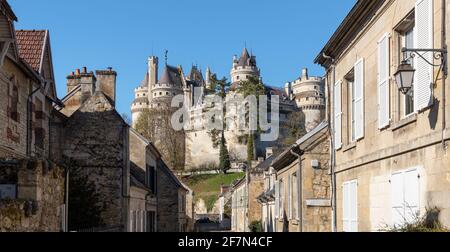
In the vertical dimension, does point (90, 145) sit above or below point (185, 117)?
below

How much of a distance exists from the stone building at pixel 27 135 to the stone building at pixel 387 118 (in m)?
6.04

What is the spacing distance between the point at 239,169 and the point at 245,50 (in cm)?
4120

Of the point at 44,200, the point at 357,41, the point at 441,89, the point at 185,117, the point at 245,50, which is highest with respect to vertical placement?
the point at 245,50

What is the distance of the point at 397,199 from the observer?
1046cm

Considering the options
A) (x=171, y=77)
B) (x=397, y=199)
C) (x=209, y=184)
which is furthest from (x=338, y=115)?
(x=171, y=77)

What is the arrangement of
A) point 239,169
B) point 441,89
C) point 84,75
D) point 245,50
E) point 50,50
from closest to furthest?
point 441,89 < point 50,50 < point 84,75 < point 239,169 < point 245,50

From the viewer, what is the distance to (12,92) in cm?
1691

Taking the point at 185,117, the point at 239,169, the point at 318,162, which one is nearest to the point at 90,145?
the point at 318,162

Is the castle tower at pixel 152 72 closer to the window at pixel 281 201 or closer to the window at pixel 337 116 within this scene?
the window at pixel 281 201

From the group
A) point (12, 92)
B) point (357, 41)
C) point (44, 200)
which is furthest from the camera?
point (12, 92)

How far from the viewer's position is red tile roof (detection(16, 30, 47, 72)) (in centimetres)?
1939

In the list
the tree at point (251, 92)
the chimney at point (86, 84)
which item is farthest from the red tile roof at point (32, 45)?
the tree at point (251, 92)

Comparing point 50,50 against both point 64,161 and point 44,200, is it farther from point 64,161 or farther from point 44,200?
point 44,200

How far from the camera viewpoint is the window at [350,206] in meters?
13.8
